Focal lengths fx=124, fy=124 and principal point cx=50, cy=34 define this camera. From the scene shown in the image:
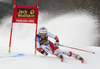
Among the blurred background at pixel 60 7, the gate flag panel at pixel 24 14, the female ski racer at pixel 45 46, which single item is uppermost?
the blurred background at pixel 60 7

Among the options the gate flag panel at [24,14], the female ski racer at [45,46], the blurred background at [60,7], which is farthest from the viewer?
the blurred background at [60,7]

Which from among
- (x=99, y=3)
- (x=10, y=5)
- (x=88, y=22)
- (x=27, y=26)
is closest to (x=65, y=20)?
(x=88, y=22)

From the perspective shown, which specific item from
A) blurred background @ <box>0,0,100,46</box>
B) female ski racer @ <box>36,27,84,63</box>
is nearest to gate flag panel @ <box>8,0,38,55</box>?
female ski racer @ <box>36,27,84,63</box>

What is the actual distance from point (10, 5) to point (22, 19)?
12530mm

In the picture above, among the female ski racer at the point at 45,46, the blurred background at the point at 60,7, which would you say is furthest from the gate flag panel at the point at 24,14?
the blurred background at the point at 60,7

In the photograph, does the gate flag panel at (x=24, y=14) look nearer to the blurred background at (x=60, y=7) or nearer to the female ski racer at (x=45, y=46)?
the female ski racer at (x=45, y=46)

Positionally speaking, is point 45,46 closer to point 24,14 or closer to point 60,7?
point 24,14

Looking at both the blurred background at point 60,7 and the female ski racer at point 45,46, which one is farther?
the blurred background at point 60,7

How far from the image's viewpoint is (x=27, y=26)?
1314cm

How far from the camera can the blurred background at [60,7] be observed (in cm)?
1101

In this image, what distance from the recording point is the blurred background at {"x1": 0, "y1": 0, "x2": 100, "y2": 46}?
434 inches

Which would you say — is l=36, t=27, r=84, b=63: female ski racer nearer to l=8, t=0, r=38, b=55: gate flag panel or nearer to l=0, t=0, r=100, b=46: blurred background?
l=8, t=0, r=38, b=55: gate flag panel

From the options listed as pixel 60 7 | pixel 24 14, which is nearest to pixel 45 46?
pixel 24 14

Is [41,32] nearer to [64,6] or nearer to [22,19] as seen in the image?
[22,19]
